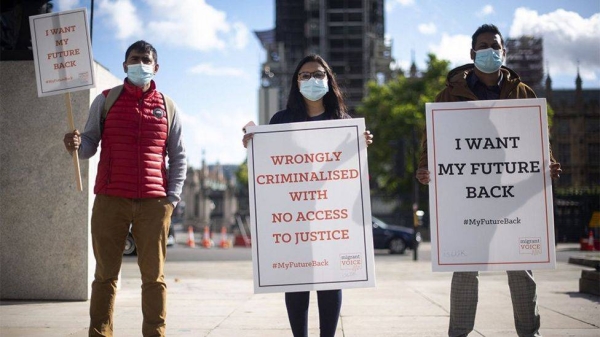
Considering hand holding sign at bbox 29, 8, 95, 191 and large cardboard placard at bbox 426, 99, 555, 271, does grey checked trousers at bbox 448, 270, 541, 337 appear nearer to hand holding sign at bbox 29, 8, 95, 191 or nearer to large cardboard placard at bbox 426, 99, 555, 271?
large cardboard placard at bbox 426, 99, 555, 271

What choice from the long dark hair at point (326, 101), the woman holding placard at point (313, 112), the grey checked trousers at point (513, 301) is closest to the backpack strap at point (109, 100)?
the woman holding placard at point (313, 112)

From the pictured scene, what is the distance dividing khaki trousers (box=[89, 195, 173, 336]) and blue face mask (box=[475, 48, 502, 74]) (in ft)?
7.37

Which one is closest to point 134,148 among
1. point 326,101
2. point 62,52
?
point 62,52

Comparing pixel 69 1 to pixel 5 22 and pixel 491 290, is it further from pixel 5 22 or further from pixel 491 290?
pixel 491 290

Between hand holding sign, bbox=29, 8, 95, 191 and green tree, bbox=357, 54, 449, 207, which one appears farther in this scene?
green tree, bbox=357, 54, 449, 207

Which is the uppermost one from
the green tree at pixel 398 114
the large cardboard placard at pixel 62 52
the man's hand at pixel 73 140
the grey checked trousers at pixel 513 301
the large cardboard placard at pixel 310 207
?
the green tree at pixel 398 114

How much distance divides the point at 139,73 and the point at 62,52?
90cm

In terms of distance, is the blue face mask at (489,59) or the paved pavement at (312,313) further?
the paved pavement at (312,313)

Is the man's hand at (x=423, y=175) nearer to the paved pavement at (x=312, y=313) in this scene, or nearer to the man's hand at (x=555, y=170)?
the man's hand at (x=555, y=170)

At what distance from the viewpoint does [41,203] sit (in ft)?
25.9

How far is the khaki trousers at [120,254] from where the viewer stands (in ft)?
14.4

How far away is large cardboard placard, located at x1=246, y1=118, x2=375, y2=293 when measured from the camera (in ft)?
14.4

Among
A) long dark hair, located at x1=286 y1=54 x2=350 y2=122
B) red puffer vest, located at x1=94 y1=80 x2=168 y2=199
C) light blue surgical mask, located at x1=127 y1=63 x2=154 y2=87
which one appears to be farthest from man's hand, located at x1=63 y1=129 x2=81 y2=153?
long dark hair, located at x1=286 y1=54 x2=350 y2=122

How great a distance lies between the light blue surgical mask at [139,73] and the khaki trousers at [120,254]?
2.55 feet
